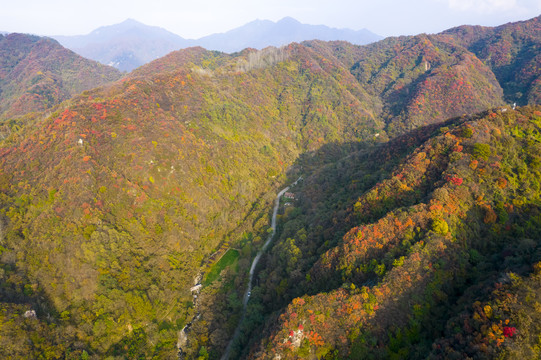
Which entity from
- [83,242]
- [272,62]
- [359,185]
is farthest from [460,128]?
[272,62]

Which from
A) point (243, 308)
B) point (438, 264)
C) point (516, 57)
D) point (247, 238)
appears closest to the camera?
point (438, 264)

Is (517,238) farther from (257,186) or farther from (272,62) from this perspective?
(272,62)

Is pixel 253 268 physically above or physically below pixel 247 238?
below

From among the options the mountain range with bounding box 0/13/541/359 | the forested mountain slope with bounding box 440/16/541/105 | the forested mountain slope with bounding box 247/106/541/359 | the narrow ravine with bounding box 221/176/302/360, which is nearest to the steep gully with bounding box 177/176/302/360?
the narrow ravine with bounding box 221/176/302/360

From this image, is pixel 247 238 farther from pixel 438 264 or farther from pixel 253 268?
pixel 438 264

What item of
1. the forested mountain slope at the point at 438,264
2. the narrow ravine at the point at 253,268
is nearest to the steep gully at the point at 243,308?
the narrow ravine at the point at 253,268

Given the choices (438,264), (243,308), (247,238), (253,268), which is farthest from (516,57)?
(243,308)

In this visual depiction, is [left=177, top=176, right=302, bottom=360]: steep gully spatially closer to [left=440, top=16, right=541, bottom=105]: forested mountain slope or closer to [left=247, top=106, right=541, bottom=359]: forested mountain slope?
[left=247, top=106, right=541, bottom=359]: forested mountain slope

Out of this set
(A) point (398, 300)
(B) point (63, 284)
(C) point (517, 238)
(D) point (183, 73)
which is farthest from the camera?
(D) point (183, 73)
